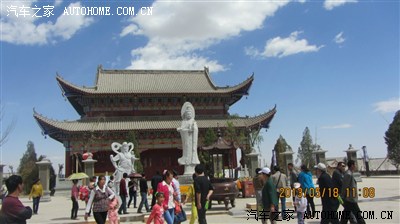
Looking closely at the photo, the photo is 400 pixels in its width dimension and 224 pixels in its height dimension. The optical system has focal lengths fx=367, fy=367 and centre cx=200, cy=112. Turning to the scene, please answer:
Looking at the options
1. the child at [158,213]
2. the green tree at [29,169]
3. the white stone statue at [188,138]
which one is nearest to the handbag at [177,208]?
the child at [158,213]

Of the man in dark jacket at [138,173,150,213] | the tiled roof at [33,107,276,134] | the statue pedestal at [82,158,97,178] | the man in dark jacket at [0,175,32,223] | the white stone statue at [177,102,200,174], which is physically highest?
the tiled roof at [33,107,276,134]

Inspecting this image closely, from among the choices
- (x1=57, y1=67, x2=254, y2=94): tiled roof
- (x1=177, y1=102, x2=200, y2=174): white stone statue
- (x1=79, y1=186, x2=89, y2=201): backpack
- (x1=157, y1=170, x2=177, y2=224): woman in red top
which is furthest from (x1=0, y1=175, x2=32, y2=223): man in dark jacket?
(x1=57, y1=67, x2=254, y2=94): tiled roof

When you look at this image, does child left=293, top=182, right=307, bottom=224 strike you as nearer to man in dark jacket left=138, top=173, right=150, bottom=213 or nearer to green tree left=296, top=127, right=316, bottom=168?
man in dark jacket left=138, top=173, right=150, bottom=213

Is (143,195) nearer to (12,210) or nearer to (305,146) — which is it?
(12,210)

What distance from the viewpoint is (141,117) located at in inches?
1415

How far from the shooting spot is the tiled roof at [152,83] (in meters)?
36.3

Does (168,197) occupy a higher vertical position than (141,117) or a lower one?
lower

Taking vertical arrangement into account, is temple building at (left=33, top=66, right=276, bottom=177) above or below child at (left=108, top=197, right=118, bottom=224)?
above

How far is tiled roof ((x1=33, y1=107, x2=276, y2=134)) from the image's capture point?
33000 mm

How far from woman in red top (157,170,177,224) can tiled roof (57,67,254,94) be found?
93.8 feet

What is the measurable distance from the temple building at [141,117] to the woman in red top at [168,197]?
25.3 m

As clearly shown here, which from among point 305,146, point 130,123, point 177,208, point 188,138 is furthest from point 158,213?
point 305,146

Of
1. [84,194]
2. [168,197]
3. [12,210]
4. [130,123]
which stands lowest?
[84,194]

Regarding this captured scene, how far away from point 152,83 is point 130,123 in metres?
6.57
